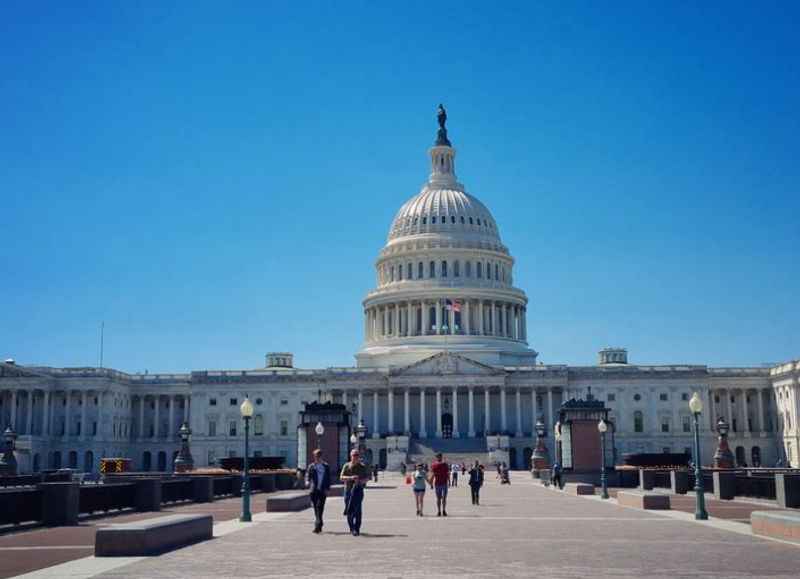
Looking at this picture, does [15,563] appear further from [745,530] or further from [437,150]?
[437,150]

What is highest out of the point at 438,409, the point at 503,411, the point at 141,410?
the point at 141,410

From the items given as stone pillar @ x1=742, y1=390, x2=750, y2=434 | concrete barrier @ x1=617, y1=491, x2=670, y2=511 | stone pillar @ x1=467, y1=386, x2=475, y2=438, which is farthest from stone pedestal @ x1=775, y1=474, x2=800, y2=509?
stone pillar @ x1=742, y1=390, x2=750, y2=434

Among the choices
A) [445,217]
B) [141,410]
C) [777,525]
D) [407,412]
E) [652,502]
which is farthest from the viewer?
[445,217]

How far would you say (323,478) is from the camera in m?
31.3

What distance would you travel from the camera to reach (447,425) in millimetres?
146125

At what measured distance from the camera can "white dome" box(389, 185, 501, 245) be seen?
16688 centimetres

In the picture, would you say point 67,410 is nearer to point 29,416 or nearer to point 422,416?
point 29,416

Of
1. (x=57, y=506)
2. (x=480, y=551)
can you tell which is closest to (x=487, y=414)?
(x=57, y=506)

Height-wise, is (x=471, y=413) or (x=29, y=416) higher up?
(x=29, y=416)

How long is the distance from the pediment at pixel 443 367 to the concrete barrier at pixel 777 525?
11507 centimetres

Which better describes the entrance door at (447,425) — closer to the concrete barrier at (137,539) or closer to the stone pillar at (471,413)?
the stone pillar at (471,413)

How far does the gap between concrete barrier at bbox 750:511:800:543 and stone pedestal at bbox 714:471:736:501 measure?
21234 millimetres

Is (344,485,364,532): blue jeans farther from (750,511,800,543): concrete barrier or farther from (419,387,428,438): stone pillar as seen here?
(419,387,428,438): stone pillar

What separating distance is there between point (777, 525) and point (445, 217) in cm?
14103
